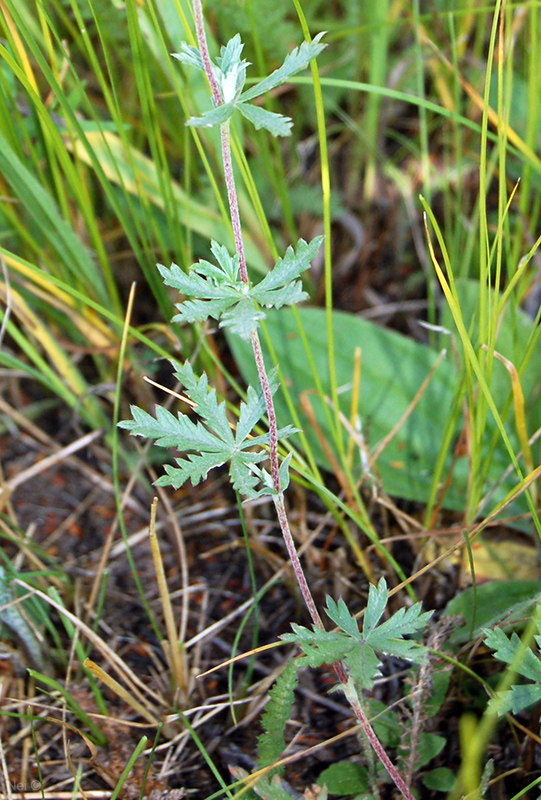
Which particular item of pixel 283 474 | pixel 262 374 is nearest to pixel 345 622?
pixel 283 474

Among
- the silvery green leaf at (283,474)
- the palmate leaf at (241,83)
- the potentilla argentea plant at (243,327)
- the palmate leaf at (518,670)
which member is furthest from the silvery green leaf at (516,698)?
the palmate leaf at (241,83)

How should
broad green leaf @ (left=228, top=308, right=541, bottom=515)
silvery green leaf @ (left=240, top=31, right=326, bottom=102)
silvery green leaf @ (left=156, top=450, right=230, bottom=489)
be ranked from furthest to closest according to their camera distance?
broad green leaf @ (left=228, top=308, right=541, bottom=515), silvery green leaf @ (left=156, top=450, right=230, bottom=489), silvery green leaf @ (left=240, top=31, right=326, bottom=102)

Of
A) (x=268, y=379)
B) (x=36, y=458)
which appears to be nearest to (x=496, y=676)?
(x=268, y=379)

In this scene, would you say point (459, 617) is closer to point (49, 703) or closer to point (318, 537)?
point (318, 537)

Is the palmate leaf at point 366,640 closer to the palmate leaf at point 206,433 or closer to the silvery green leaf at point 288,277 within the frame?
the palmate leaf at point 206,433

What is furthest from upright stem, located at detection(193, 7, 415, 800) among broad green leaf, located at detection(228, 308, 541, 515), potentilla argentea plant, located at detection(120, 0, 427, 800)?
broad green leaf, located at detection(228, 308, 541, 515)

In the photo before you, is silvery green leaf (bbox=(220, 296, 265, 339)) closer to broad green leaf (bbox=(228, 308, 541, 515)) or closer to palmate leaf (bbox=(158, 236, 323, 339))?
Result: palmate leaf (bbox=(158, 236, 323, 339))
